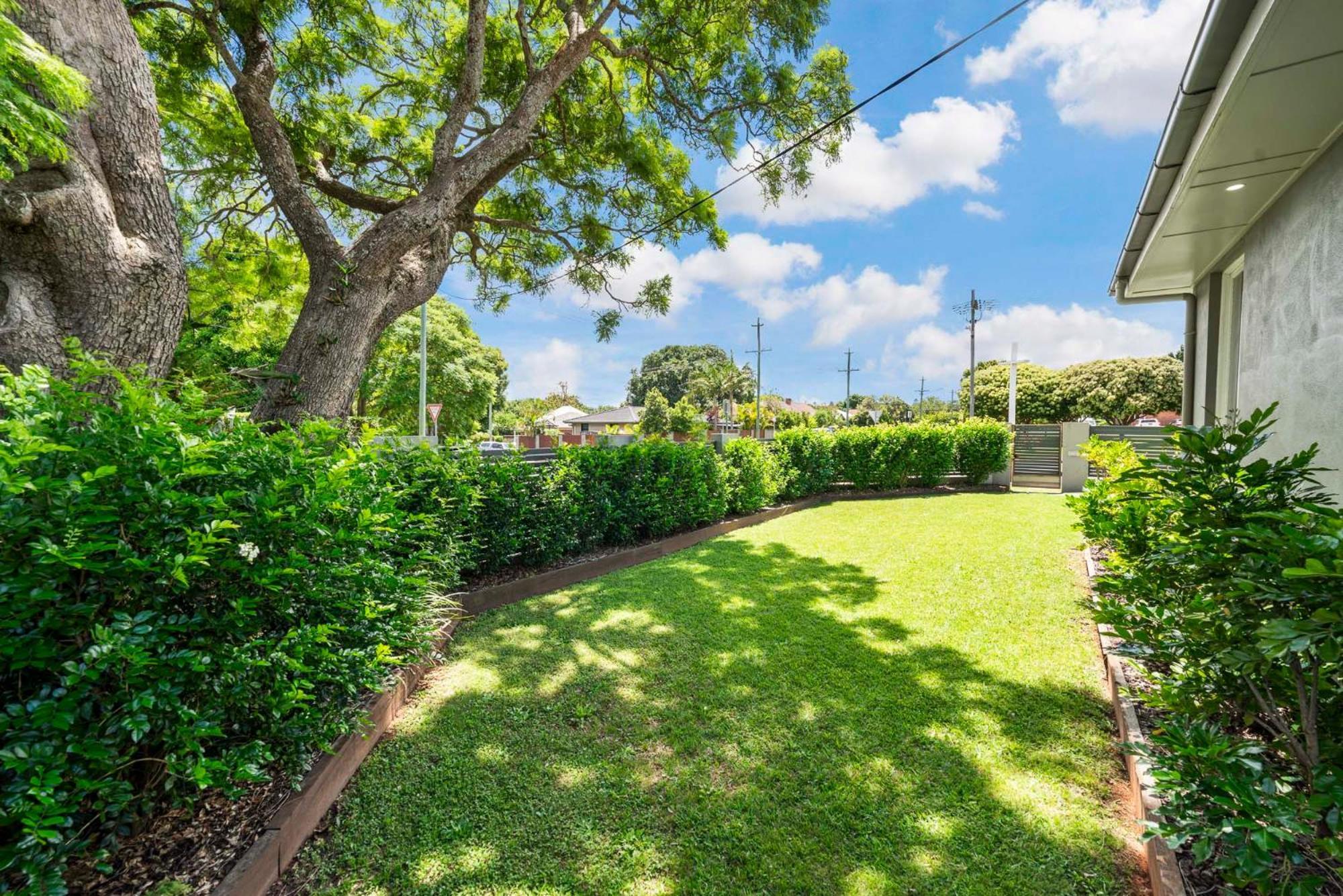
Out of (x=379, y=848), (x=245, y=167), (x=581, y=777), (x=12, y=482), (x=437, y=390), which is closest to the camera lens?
(x=12, y=482)

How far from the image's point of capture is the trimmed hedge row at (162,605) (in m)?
1.32

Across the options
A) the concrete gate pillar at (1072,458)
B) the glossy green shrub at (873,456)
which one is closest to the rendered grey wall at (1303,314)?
the glossy green shrub at (873,456)

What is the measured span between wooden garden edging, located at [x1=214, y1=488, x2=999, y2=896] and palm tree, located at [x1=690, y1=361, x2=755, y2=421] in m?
44.0

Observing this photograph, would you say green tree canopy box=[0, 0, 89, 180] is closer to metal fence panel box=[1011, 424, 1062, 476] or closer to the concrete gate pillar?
the concrete gate pillar

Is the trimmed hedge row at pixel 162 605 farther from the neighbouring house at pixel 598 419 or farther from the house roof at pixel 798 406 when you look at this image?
the house roof at pixel 798 406

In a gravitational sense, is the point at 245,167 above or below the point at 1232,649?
above

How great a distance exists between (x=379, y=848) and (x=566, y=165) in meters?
8.48

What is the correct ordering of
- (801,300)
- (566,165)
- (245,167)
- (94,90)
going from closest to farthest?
(94,90) < (245,167) < (566,165) < (801,300)

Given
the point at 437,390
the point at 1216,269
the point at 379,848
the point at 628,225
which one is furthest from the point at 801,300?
the point at 379,848

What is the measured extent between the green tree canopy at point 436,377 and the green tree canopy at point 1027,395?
31.6m

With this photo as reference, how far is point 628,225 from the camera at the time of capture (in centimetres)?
855

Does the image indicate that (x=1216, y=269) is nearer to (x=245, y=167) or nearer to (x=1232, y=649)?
(x=1232, y=649)

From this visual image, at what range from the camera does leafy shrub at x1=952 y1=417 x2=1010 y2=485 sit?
41.4 ft

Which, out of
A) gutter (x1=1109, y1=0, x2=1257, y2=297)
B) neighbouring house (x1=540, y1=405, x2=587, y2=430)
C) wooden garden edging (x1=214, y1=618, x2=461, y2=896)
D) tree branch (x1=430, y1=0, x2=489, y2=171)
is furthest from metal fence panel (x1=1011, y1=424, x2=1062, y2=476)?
neighbouring house (x1=540, y1=405, x2=587, y2=430)
